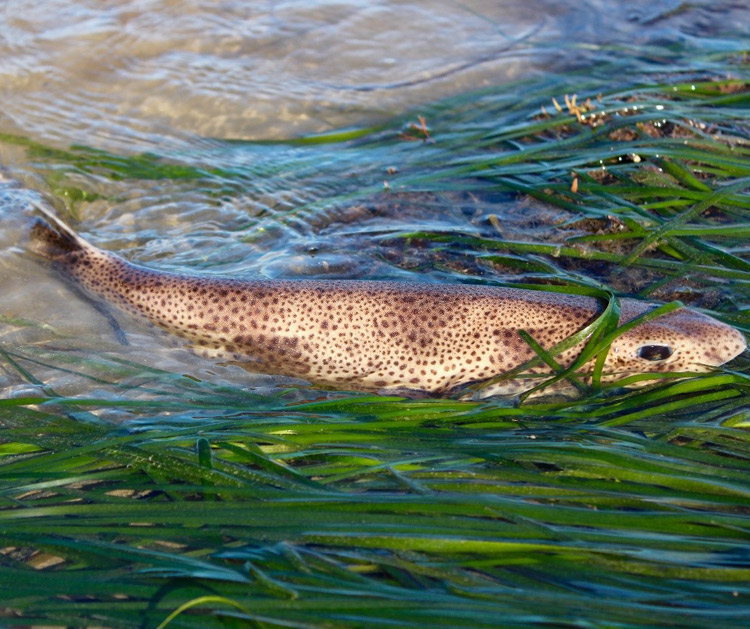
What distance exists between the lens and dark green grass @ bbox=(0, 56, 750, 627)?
107 inches

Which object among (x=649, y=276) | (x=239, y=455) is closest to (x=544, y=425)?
(x=239, y=455)

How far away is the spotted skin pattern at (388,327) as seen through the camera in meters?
4.50

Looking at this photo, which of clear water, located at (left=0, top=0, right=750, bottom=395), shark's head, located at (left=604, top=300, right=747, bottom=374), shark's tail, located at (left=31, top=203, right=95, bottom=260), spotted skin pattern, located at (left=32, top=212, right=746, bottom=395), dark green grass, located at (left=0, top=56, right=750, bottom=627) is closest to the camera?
dark green grass, located at (left=0, top=56, right=750, bottom=627)

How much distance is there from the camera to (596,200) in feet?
19.1

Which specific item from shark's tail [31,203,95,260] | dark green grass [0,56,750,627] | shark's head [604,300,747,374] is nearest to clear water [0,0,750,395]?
shark's tail [31,203,95,260]

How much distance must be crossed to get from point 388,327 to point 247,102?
4373 millimetres

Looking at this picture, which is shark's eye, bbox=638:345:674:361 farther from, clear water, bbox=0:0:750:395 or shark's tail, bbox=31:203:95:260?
shark's tail, bbox=31:203:95:260

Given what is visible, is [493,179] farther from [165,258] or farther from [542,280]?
[165,258]

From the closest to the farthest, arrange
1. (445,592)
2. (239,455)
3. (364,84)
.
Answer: (445,592) < (239,455) < (364,84)

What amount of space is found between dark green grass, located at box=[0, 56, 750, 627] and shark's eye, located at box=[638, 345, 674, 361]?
0.24 m

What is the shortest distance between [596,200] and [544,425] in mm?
2535

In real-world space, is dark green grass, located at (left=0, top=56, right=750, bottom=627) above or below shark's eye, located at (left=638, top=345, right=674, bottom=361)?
below

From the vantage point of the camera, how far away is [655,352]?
439 centimetres

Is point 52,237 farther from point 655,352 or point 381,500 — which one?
point 655,352
